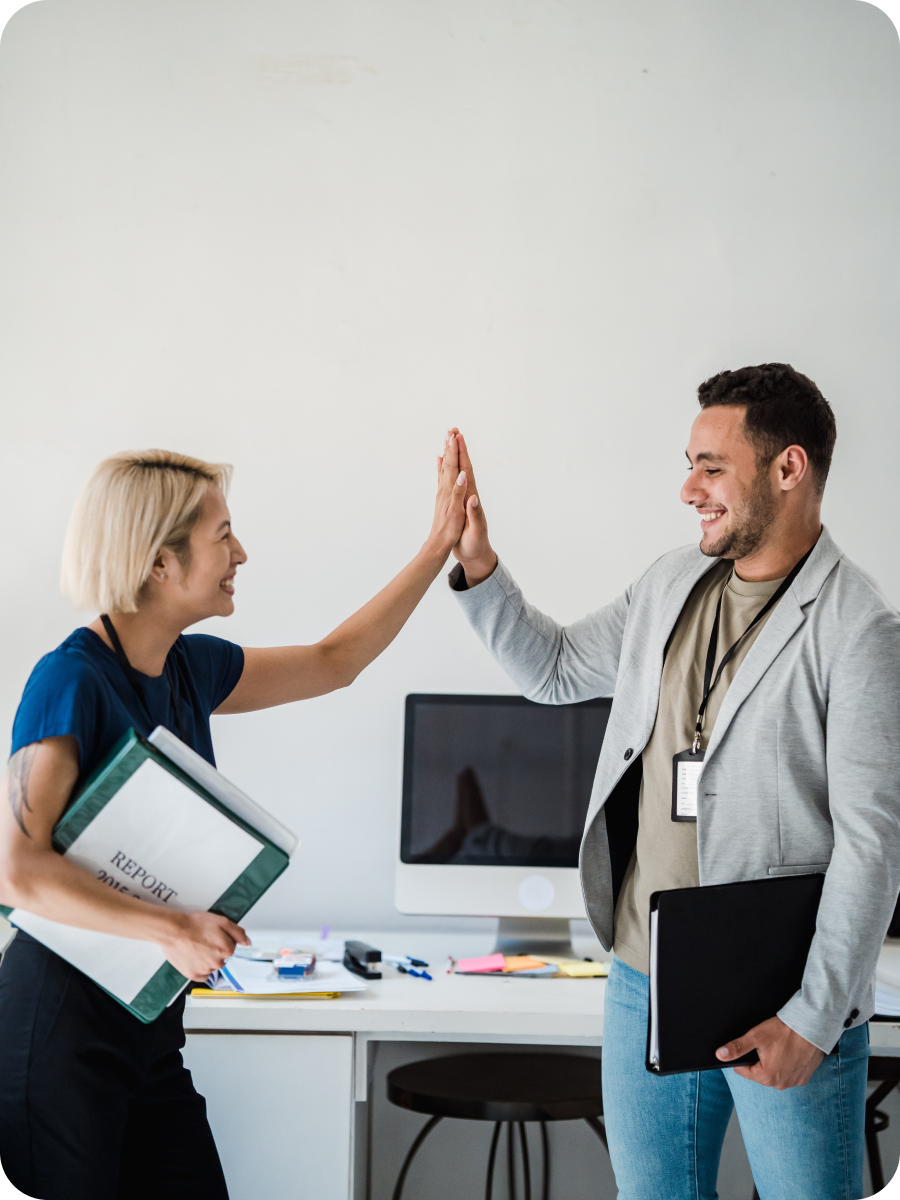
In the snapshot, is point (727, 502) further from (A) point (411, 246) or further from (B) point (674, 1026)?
(A) point (411, 246)

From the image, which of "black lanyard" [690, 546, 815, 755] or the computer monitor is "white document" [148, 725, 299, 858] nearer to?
"black lanyard" [690, 546, 815, 755]

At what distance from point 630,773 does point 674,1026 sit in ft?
1.28

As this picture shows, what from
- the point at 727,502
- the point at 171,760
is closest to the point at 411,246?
the point at 727,502

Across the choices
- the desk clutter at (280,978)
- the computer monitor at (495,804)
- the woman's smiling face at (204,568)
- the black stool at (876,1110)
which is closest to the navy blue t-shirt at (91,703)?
the woman's smiling face at (204,568)

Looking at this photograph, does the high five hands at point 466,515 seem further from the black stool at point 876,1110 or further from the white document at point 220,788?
the black stool at point 876,1110

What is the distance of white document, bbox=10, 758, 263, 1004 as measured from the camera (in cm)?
114

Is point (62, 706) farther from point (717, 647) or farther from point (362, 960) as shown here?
point (362, 960)

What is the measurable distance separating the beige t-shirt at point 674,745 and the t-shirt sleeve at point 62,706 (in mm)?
783

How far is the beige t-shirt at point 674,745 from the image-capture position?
139cm

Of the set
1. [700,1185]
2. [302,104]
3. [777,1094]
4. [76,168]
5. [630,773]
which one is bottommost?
[700,1185]

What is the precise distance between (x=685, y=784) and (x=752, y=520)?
1.31ft

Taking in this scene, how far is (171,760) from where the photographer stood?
115cm

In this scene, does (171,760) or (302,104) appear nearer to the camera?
(171,760)

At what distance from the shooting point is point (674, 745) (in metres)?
1.41
